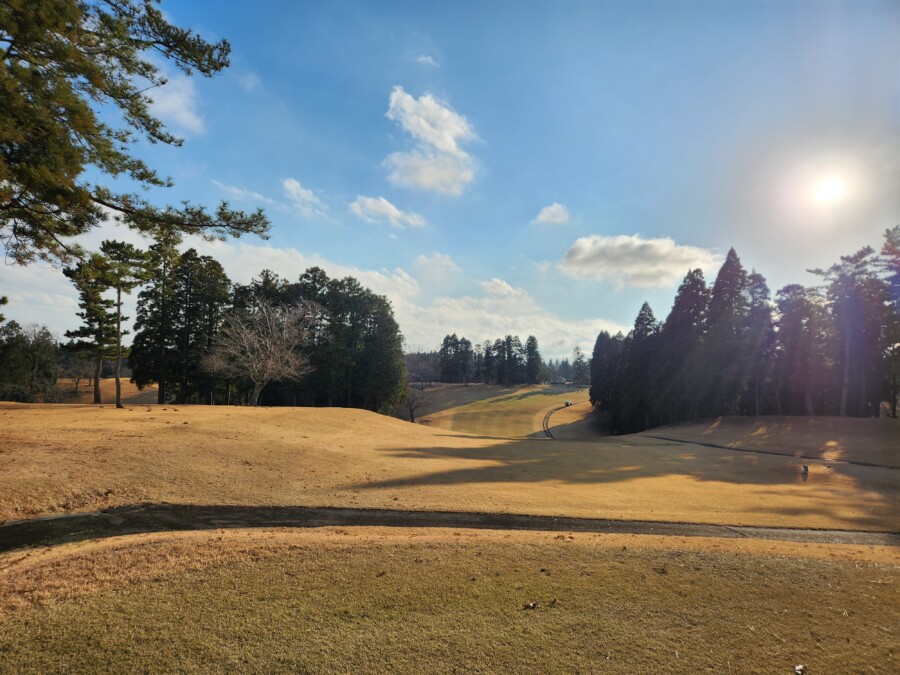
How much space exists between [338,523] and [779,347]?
4772 cm

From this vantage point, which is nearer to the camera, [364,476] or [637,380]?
[364,476]

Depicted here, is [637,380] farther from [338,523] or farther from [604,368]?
[338,523]

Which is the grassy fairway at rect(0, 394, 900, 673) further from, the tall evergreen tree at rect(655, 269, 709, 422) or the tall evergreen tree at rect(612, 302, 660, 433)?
the tall evergreen tree at rect(612, 302, 660, 433)

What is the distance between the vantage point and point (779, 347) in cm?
4041

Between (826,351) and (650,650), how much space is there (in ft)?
158

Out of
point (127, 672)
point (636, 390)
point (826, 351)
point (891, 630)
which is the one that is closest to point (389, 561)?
point (127, 672)

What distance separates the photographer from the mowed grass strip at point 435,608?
12.2 feet

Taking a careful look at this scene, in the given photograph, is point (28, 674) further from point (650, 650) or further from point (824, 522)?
point (824, 522)

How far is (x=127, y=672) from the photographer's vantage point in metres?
3.43

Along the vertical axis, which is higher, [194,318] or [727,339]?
[194,318]

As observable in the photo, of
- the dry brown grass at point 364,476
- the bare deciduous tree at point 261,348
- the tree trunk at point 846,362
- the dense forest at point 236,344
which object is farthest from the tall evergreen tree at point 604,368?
the bare deciduous tree at point 261,348

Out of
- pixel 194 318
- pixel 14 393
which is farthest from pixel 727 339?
pixel 14 393

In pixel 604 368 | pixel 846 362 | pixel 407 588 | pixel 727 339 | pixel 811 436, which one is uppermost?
pixel 727 339

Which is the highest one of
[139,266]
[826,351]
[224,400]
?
[139,266]
